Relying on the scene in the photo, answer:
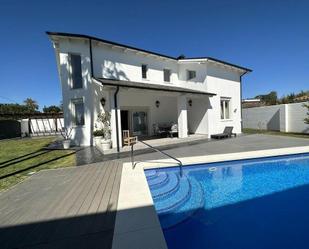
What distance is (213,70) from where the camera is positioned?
17.6m

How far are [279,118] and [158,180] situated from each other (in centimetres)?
2017

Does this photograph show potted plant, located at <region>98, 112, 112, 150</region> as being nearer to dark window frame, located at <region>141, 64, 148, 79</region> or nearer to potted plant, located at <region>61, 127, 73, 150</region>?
potted plant, located at <region>61, 127, 73, 150</region>

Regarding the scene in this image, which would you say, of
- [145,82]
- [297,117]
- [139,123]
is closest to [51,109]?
[139,123]

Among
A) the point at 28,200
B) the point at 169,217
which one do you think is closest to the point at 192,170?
the point at 169,217

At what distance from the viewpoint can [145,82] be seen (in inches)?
682

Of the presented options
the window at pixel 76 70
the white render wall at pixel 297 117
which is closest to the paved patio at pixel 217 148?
the white render wall at pixel 297 117

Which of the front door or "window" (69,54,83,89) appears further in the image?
the front door

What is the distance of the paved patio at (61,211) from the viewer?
3.28 m

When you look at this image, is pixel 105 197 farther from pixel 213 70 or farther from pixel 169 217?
pixel 213 70

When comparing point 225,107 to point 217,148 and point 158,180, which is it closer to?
point 217,148

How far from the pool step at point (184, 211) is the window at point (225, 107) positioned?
46.5 ft

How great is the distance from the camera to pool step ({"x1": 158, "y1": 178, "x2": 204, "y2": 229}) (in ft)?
14.6

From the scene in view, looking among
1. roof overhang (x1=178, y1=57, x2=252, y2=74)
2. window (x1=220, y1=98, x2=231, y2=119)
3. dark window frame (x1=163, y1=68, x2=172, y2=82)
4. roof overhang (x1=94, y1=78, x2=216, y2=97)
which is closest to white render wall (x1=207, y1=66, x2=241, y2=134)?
window (x1=220, y1=98, x2=231, y2=119)

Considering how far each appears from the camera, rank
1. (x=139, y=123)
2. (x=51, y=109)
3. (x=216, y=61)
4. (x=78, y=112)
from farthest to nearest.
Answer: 1. (x=51, y=109)
2. (x=139, y=123)
3. (x=216, y=61)
4. (x=78, y=112)
